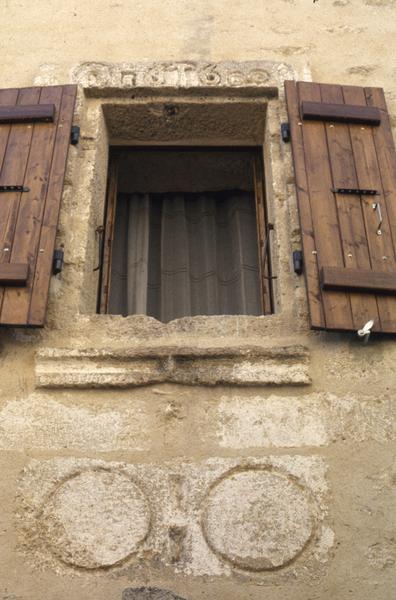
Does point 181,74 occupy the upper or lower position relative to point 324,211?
upper

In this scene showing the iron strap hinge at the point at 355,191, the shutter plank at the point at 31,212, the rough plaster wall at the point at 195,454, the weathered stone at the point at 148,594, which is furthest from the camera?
the iron strap hinge at the point at 355,191

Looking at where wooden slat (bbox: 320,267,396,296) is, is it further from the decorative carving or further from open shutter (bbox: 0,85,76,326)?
the decorative carving

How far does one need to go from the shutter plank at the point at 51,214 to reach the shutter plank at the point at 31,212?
24mm

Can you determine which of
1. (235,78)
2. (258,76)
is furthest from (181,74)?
(258,76)

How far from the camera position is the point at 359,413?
Result: 10.6ft

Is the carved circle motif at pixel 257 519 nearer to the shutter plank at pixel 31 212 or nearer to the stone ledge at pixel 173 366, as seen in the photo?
the stone ledge at pixel 173 366

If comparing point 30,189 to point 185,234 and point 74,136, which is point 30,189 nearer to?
point 74,136

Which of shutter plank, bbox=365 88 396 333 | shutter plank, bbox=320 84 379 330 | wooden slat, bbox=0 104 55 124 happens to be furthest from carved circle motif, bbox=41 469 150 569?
wooden slat, bbox=0 104 55 124

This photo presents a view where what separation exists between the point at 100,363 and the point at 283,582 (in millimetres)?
1226

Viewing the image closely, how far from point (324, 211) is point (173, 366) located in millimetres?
1155

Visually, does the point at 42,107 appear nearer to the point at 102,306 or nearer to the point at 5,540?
the point at 102,306

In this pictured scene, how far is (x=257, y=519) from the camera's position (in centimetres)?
291

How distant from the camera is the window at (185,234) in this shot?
440 cm

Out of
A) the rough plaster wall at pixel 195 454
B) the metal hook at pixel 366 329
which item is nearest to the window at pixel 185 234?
the rough plaster wall at pixel 195 454
